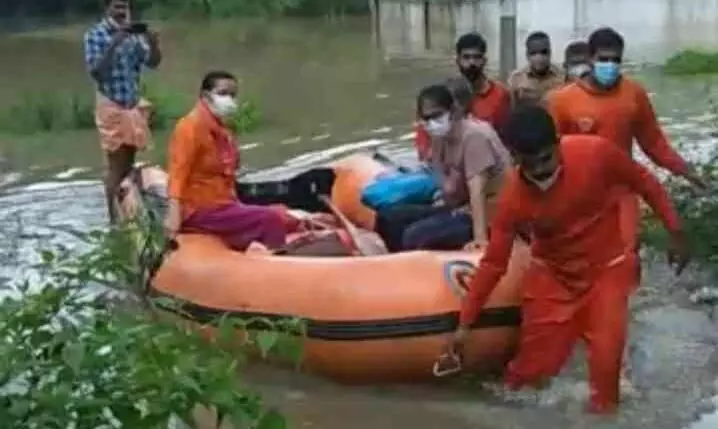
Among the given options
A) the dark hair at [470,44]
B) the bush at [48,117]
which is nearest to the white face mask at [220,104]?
the dark hair at [470,44]

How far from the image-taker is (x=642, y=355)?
23.8 feet

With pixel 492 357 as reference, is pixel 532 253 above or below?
above

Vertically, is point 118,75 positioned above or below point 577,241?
above

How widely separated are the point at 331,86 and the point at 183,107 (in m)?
4.38

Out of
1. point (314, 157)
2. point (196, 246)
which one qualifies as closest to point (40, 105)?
point (314, 157)

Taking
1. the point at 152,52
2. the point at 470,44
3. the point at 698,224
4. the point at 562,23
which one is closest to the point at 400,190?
the point at 470,44

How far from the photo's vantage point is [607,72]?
7.25 metres

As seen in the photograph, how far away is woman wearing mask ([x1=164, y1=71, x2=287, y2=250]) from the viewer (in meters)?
7.68

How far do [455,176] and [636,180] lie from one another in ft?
4.98

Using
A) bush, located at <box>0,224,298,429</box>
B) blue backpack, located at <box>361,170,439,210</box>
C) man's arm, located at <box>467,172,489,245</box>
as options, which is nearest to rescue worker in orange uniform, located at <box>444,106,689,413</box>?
man's arm, located at <box>467,172,489,245</box>

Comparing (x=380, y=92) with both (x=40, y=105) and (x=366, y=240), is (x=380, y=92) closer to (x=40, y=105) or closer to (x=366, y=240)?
(x=40, y=105)

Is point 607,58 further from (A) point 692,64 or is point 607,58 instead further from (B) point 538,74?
(A) point 692,64

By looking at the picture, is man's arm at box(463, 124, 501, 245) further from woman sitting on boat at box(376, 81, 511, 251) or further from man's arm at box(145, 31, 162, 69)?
man's arm at box(145, 31, 162, 69)

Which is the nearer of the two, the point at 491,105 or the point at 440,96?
the point at 440,96
